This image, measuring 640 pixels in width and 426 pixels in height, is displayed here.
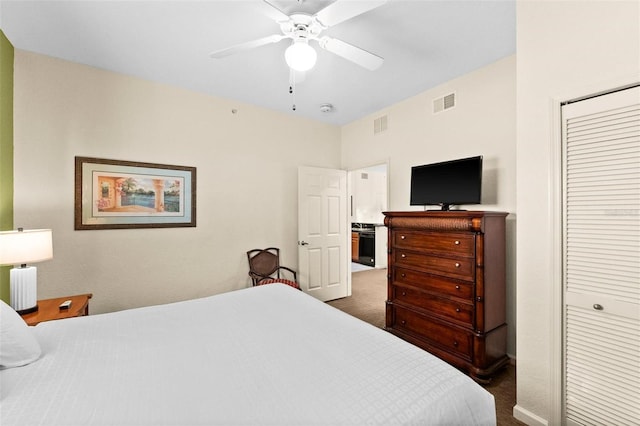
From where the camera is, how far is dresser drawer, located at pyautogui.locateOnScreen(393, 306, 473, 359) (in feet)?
7.98

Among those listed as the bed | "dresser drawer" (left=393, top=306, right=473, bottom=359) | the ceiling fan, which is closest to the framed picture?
the bed

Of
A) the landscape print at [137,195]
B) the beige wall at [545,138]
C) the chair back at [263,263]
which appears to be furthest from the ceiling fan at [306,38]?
the chair back at [263,263]

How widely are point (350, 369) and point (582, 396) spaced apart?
1580 millimetres

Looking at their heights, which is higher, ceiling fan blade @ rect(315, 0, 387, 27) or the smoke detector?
the smoke detector

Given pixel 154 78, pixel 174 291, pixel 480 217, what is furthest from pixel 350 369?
pixel 154 78

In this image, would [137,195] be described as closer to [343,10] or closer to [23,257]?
[23,257]

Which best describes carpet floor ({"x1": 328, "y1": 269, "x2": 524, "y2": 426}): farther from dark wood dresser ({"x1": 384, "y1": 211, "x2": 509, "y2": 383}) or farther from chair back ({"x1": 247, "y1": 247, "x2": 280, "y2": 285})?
chair back ({"x1": 247, "y1": 247, "x2": 280, "y2": 285})

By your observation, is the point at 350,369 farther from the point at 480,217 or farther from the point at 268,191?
the point at 268,191

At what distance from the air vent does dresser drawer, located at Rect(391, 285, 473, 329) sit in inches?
87.4

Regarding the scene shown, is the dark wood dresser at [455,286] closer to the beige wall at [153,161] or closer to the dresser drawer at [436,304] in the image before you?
the dresser drawer at [436,304]

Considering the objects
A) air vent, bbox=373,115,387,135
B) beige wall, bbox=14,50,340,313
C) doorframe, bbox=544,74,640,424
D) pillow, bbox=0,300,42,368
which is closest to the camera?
pillow, bbox=0,300,42,368

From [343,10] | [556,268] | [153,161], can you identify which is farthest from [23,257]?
[556,268]

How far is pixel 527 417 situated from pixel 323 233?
3.04 meters

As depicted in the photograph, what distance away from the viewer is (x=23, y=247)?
196 cm
